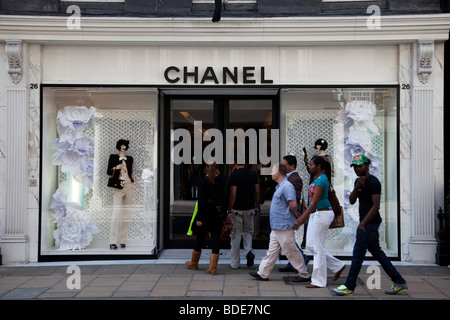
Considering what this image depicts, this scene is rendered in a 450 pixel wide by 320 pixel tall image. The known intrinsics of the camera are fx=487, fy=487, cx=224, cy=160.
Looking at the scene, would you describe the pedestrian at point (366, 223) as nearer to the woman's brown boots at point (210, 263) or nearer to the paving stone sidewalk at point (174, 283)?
the paving stone sidewalk at point (174, 283)

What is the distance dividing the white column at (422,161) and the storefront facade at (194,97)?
18 mm

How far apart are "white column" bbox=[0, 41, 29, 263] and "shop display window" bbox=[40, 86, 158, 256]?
0.41 meters

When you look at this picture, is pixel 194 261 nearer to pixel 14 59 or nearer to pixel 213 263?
pixel 213 263

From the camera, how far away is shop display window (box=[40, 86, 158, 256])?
9.42 metres

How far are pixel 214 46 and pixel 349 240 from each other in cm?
456

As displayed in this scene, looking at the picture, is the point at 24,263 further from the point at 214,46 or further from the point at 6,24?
the point at 214,46

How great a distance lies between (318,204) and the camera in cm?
698

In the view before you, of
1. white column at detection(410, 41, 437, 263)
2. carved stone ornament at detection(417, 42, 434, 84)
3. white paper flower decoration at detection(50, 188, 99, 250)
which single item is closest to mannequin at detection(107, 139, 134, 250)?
white paper flower decoration at detection(50, 188, 99, 250)

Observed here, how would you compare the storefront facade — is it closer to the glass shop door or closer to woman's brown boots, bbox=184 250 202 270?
the glass shop door

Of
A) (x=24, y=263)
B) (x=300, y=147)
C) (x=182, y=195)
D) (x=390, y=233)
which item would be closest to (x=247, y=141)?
(x=300, y=147)

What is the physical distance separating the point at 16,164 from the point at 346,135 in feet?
20.6

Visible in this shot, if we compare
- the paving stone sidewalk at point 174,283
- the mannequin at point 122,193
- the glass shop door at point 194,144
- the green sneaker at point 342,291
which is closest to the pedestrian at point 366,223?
the green sneaker at point 342,291

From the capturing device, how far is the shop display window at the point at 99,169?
9422 mm

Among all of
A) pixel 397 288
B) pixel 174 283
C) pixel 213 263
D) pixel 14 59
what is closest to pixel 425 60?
pixel 397 288
